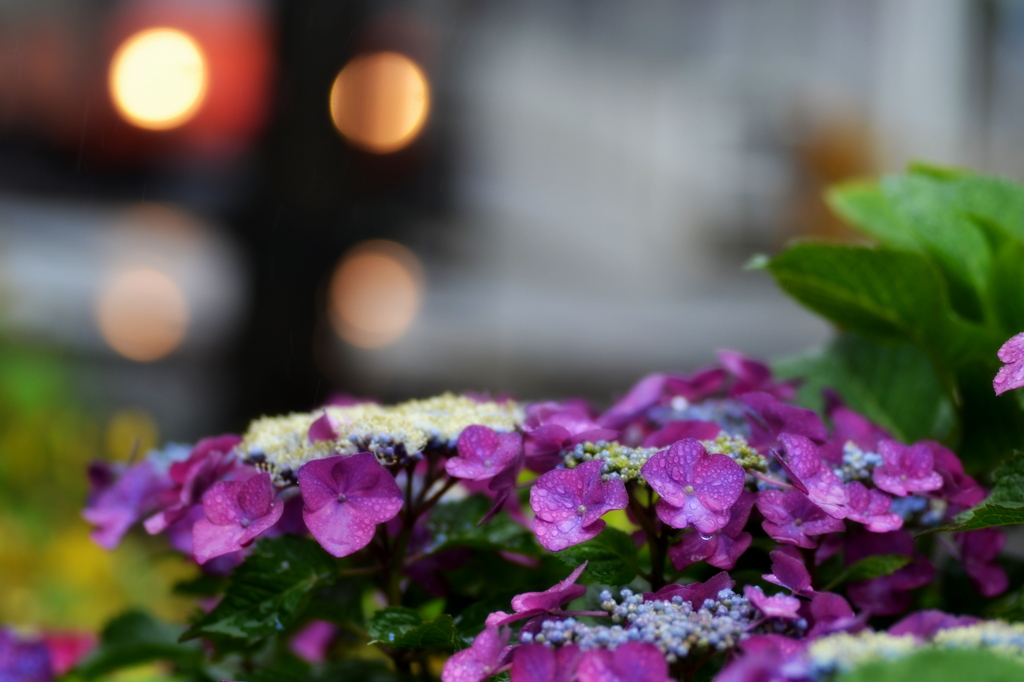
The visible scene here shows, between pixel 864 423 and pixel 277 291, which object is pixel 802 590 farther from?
pixel 277 291

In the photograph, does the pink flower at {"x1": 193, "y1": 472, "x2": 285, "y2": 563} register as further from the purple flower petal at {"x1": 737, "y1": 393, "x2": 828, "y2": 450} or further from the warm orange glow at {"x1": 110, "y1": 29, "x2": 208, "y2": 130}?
the warm orange glow at {"x1": 110, "y1": 29, "x2": 208, "y2": 130}

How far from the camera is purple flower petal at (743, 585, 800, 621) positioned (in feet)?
1.08

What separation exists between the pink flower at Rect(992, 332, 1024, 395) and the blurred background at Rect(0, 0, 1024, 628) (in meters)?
1.26

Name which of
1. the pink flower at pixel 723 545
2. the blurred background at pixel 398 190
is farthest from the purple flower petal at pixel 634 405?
the blurred background at pixel 398 190

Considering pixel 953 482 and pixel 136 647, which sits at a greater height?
pixel 953 482

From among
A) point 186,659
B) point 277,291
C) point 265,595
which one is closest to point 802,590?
point 265,595

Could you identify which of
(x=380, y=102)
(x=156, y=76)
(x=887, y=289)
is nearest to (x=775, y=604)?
(x=887, y=289)

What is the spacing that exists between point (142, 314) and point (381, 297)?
845 mm

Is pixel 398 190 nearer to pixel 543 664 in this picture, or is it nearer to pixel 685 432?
pixel 685 432

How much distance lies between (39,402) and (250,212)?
2.12ft

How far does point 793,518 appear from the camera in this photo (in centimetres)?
39

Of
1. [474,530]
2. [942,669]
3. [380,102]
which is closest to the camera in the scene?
[942,669]

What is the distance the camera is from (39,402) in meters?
1.73

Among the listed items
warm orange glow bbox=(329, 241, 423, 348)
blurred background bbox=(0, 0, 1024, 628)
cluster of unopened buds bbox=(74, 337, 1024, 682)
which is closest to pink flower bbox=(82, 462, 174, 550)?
cluster of unopened buds bbox=(74, 337, 1024, 682)
